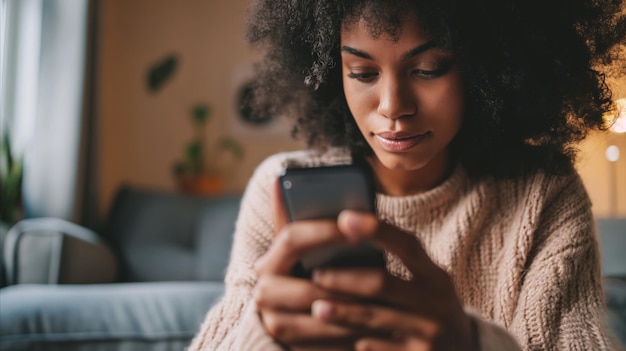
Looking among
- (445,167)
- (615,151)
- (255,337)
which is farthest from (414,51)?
(615,151)

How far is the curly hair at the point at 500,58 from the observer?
837 mm

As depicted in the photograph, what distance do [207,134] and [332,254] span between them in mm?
3026

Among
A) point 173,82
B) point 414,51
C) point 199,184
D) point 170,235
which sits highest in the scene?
point 173,82

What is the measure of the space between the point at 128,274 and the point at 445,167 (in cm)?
187

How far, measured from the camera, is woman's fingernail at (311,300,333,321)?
546 millimetres

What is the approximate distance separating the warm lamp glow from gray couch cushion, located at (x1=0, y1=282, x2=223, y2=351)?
1149 mm

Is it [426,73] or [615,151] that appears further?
[615,151]

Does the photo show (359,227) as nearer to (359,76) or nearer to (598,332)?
(359,76)

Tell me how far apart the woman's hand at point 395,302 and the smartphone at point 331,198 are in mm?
15

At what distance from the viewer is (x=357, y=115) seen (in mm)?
867

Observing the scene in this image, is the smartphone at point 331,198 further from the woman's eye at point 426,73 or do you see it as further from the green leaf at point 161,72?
the green leaf at point 161,72

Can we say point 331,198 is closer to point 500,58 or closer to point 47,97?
point 500,58

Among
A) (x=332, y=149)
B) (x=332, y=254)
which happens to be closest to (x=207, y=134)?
(x=332, y=149)

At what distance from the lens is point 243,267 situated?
0.99 metres
